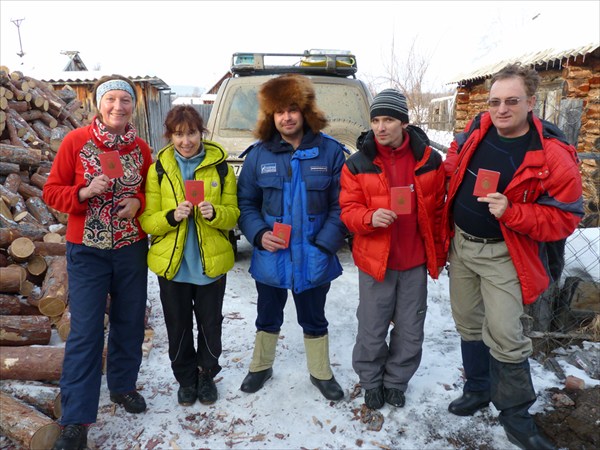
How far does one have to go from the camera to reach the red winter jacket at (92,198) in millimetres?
2529

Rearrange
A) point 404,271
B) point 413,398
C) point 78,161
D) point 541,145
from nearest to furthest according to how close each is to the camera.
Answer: point 541,145
point 78,161
point 404,271
point 413,398

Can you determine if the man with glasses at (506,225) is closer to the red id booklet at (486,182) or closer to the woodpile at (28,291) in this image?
the red id booklet at (486,182)

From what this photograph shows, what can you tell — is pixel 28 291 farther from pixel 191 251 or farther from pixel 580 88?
pixel 580 88

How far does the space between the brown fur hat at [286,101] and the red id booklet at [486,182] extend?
109cm

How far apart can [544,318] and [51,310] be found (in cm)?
419

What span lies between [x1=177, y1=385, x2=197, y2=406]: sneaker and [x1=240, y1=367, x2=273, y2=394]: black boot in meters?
0.35

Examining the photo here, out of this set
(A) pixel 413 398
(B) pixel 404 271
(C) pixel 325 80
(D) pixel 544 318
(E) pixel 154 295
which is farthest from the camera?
(C) pixel 325 80

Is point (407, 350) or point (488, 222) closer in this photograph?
point (488, 222)

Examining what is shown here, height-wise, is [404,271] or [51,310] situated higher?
[404,271]

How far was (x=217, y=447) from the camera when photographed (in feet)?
8.93

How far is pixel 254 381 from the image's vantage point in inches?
129

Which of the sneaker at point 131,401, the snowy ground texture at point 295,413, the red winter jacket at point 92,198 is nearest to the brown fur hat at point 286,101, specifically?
the red winter jacket at point 92,198

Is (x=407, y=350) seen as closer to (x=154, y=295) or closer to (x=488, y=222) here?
(x=488, y=222)

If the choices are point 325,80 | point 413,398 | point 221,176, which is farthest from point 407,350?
point 325,80
